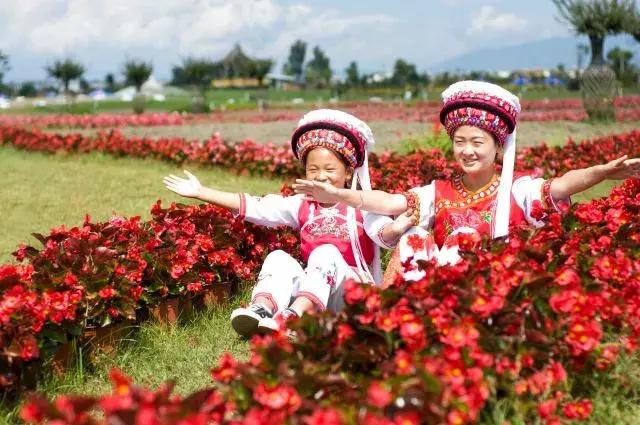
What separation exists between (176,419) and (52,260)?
184cm

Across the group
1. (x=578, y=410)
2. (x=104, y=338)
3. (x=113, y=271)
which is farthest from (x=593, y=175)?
(x=104, y=338)

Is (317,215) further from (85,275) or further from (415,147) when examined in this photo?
(415,147)

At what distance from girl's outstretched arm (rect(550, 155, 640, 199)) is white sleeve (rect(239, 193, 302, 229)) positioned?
131 cm

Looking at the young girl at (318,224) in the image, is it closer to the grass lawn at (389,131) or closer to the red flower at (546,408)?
the red flower at (546,408)

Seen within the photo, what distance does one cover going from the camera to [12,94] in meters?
63.8

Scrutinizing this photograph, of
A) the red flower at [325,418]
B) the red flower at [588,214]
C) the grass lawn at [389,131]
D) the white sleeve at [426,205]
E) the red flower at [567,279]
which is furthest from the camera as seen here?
the grass lawn at [389,131]

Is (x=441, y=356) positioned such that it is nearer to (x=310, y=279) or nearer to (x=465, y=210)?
(x=310, y=279)

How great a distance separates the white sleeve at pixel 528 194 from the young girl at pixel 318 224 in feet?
2.15

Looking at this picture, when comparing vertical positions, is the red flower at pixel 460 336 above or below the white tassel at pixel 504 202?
below

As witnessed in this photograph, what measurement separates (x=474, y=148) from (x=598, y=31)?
15238 millimetres

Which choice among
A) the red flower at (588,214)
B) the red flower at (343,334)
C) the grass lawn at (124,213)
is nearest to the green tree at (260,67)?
the grass lawn at (124,213)

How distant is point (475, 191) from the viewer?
3.67 meters

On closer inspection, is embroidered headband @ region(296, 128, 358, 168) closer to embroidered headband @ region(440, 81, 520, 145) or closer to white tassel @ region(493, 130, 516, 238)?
embroidered headband @ region(440, 81, 520, 145)

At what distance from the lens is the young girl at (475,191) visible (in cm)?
345
